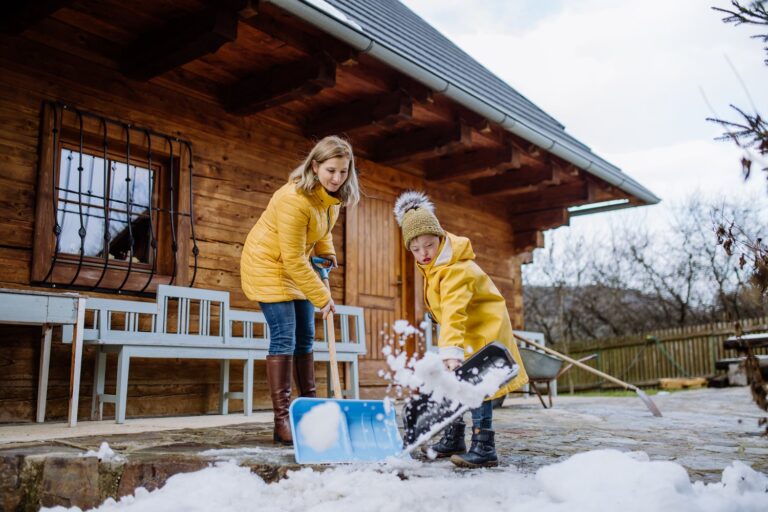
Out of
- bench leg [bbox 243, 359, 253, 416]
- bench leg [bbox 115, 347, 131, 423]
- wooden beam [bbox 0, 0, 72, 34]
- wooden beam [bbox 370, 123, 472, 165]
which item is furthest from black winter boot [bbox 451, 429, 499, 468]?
wooden beam [bbox 370, 123, 472, 165]

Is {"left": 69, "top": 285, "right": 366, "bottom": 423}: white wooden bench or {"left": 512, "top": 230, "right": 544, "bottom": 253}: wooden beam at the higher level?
{"left": 512, "top": 230, "right": 544, "bottom": 253}: wooden beam

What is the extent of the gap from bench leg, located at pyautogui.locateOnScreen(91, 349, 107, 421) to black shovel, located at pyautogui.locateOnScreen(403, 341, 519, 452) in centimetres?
280

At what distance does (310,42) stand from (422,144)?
213 centimetres

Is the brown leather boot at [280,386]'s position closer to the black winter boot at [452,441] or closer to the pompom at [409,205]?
the black winter boot at [452,441]

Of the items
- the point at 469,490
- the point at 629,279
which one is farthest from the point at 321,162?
the point at 629,279

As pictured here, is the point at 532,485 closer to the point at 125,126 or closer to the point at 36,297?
the point at 36,297

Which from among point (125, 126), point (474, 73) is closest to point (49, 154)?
point (125, 126)

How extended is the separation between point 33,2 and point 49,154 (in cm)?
103

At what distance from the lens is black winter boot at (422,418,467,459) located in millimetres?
3033

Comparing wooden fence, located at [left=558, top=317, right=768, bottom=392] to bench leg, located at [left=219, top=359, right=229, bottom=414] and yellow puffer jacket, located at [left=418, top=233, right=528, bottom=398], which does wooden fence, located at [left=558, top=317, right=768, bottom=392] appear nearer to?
bench leg, located at [left=219, top=359, right=229, bottom=414]

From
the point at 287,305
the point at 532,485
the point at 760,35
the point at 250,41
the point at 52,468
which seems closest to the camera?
the point at 760,35

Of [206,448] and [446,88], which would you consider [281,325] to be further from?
[446,88]

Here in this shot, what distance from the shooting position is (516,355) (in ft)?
9.97

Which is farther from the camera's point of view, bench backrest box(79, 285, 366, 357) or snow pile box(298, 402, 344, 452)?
→ bench backrest box(79, 285, 366, 357)
